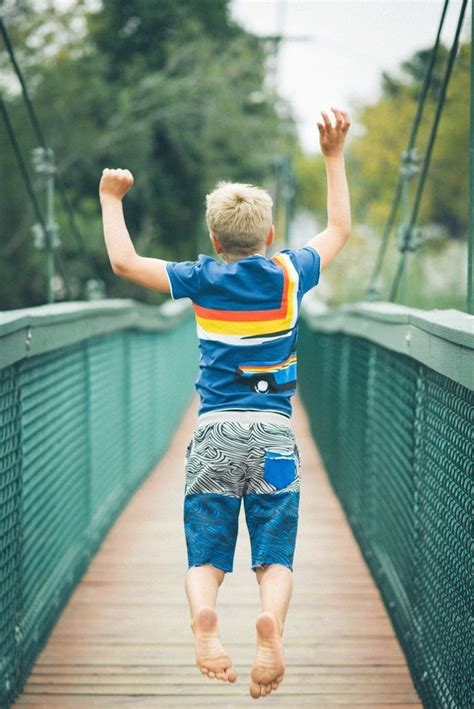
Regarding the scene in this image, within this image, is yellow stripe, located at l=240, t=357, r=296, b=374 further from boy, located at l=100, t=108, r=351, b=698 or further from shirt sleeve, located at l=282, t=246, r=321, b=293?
shirt sleeve, located at l=282, t=246, r=321, b=293

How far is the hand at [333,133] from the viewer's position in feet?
10.4

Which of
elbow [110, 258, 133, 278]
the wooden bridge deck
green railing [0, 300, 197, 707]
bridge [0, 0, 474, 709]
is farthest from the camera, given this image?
the wooden bridge deck

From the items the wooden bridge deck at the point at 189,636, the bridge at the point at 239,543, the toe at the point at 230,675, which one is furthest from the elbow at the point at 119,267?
the wooden bridge deck at the point at 189,636

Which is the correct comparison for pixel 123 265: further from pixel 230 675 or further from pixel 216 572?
pixel 230 675

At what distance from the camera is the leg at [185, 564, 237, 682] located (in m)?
2.84

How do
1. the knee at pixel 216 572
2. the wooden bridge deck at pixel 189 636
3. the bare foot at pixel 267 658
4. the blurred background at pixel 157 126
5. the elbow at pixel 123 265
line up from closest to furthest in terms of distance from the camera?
the bare foot at pixel 267 658, the elbow at pixel 123 265, the knee at pixel 216 572, the wooden bridge deck at pixel 189 636, the blurred background at pixel 157 126

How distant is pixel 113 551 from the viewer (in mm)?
5742

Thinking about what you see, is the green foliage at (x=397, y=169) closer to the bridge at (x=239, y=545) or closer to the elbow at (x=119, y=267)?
the bridge at (x=239, y=545)

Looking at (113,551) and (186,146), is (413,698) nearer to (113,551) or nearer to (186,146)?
(113,551)

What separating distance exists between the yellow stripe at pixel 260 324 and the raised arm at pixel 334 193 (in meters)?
0.17

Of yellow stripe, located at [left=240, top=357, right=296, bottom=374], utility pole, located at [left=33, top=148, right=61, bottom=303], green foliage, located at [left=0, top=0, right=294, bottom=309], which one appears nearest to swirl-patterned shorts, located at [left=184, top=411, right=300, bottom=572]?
yellow stripe, located at [left=240, top=357, right=296, bottom=374]

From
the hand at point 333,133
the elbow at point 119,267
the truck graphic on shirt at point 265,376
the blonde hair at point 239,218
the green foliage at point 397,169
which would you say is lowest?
the green foliage at point 397,169

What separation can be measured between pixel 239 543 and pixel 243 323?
3.13m

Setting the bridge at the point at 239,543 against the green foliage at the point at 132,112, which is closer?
the bridge at the point at 239,543
